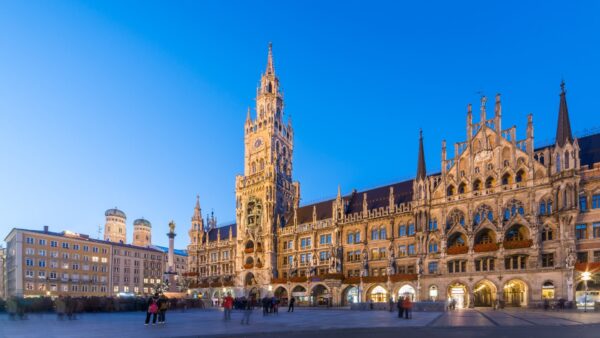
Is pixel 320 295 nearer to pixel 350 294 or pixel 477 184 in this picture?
pixel 350 294

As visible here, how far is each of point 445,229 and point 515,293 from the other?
11.8 metres

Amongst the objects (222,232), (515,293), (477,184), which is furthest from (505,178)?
(222,232)

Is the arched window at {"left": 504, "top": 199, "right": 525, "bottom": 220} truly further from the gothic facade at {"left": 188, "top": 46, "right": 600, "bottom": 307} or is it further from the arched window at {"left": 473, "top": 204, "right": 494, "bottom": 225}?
the arched window at {"left": 473, "top": 204, "right": 494, "bottom": 225}

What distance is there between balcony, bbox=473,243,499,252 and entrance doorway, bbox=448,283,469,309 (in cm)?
519

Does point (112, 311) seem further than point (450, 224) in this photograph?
No

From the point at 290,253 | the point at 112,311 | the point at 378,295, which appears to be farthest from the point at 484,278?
the point at 112,311

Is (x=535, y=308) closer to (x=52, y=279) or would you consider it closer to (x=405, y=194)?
(x=405, y=194)

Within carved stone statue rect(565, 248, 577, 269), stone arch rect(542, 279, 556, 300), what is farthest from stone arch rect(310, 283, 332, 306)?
carved stone statue rect(565, 248, 577, 269)

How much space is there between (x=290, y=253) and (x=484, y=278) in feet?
125

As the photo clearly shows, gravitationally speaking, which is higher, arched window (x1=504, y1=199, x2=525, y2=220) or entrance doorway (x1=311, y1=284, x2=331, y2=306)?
arched window (x1=504, y1=199, x2=525, y2=220)

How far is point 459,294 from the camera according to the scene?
6488 centimetres

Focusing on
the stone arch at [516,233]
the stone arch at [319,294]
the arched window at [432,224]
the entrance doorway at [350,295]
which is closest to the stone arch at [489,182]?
the stone arch at [516,233]

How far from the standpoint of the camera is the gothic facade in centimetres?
5694

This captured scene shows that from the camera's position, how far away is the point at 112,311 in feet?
171
